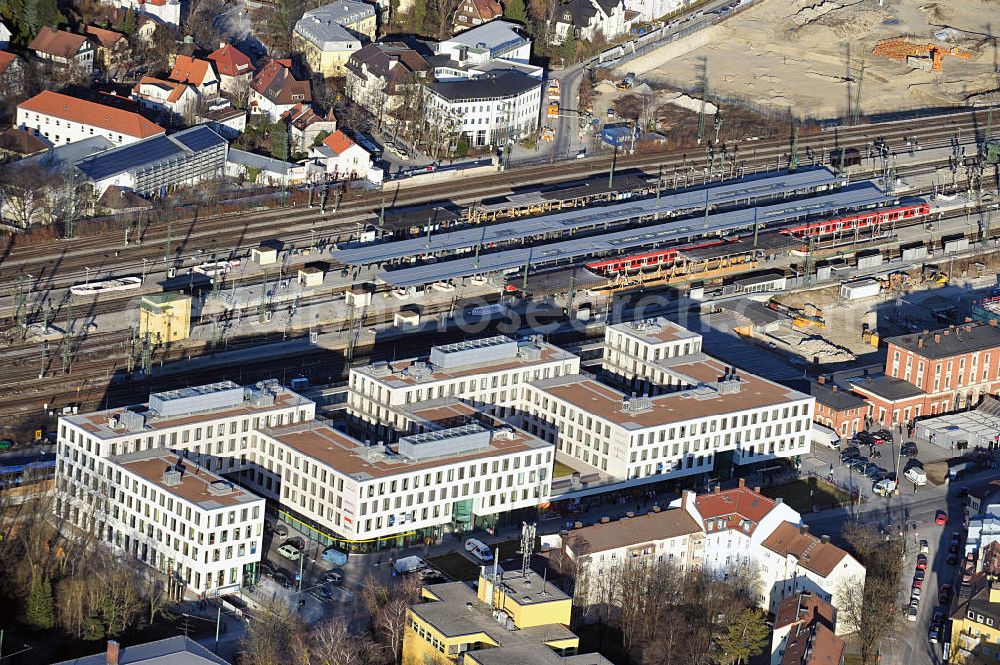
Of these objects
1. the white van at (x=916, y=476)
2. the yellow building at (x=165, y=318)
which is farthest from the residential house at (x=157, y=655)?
the white van at (x=916, y=476)

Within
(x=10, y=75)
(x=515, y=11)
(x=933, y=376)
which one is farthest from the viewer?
(x=515, y=11)

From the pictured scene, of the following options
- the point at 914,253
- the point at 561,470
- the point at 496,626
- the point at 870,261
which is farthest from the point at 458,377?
the point at 914,253

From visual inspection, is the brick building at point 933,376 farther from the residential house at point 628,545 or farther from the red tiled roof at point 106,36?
the red tiled roof at point 106,36

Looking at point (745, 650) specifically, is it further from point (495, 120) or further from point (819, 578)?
point (495, 120)

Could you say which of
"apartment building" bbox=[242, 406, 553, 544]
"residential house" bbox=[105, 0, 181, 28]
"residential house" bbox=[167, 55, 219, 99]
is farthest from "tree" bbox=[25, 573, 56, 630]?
"residential house" bbox=[105, 0, 181, 28]

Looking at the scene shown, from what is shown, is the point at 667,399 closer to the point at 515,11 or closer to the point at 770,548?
the point at 770,548

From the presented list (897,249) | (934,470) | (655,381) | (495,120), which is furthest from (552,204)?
(934,470)
